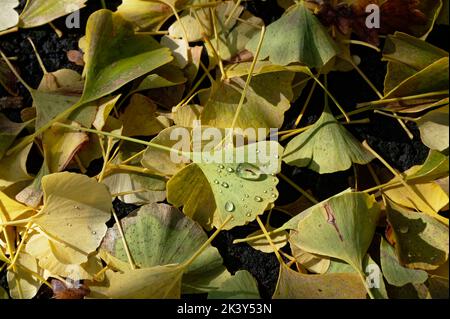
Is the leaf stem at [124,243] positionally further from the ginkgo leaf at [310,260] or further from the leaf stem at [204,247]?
the ginkgo leaf at [310,260]

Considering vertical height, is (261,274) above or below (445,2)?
below

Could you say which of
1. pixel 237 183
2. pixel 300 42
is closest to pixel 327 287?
pixel 237 183

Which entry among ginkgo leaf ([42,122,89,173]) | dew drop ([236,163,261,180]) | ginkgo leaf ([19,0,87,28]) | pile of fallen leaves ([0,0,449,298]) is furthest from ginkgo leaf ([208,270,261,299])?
ginkgo leaf ([19,0,87,28])

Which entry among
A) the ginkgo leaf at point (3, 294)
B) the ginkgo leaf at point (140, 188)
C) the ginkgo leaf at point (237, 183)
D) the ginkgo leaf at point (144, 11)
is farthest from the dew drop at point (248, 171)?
the ginkgo leaf at point (3, 294)

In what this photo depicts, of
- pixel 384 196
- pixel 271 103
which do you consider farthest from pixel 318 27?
pixel 384 196

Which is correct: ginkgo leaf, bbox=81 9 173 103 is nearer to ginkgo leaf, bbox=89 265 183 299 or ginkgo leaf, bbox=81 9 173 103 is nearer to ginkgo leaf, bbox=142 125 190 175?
ginkgo leaf, bbox=142 125 190 175

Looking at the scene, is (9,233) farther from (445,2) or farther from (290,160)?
(445,2)
